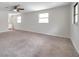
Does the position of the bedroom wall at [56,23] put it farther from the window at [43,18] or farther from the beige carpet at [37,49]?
the beige carpet at [37,49]

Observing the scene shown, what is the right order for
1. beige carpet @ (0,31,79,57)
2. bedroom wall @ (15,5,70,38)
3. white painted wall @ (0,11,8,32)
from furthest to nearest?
1. white painted wall @ (0,11,8,32)
2. bedroom wall @ (15,5,70,38)
3. beige carpet @ (0,31,79,57)

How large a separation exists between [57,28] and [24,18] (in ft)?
17.8

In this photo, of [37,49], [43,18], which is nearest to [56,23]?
[43,18]

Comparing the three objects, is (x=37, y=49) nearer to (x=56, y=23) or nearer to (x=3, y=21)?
(x=56, y=23)

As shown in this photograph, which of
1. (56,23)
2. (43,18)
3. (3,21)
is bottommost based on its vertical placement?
(56,23)

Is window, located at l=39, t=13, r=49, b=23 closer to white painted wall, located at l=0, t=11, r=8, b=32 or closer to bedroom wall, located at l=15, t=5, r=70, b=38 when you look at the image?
bedroom wall, located at l=15, t=5, r=70, b=38

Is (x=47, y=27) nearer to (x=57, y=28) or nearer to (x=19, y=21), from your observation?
(x=57, y=28)

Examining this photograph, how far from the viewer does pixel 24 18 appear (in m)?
11.4

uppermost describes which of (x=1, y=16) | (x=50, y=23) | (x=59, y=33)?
(x=1, y=16)

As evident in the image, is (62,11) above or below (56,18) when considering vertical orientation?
above

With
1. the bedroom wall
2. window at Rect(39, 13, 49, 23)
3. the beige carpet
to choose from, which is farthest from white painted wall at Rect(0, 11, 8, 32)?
the beige carpet

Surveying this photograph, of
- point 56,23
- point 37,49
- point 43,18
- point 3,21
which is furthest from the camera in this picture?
point 3,21

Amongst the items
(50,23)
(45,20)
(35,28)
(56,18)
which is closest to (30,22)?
(35,28)

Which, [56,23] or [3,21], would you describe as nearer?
[56,23]
